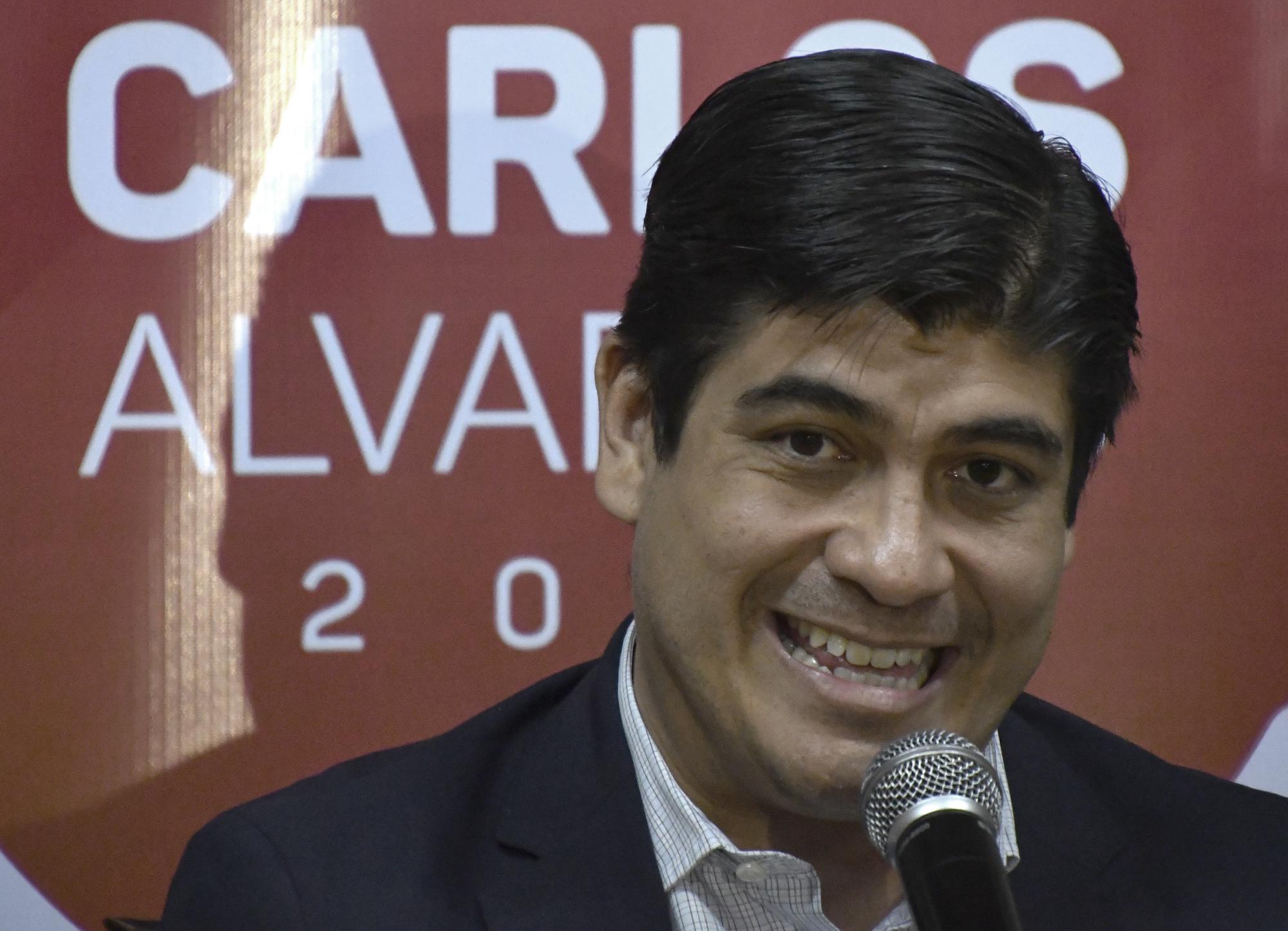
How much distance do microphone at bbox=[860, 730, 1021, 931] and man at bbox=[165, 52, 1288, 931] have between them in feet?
1.08

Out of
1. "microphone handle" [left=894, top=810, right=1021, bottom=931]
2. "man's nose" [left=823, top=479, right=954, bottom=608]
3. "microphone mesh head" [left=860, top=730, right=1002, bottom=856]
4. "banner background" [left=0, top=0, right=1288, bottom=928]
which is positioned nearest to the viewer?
"microphone handle" [left=894, top=810, right=1021, bottom=931]

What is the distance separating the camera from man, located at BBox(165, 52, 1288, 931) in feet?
4.20

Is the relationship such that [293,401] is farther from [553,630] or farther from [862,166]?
[862,166]

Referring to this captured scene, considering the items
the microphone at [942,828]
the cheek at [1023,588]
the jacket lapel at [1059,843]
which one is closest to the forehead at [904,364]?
the cheek at [1023,588]

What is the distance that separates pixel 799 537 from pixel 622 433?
0.91 ft

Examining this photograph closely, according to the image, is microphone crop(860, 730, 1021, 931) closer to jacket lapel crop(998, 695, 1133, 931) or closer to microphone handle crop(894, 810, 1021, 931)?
microphone handle crop(894, 810, 1021, 931)

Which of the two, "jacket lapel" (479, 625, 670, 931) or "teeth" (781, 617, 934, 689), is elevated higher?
"teeth" (781, 617, 934, 689)

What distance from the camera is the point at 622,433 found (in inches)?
59.7

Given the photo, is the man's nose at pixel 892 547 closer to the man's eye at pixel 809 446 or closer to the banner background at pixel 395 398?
the man's eye at pixel 809 446

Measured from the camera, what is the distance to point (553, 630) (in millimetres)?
1819

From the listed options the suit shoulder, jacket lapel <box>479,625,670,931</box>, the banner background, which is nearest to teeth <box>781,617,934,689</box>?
jacket lapel <box>479,625,670,931</box>

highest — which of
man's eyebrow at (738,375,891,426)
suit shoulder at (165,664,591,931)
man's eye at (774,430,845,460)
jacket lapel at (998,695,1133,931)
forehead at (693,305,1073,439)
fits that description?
forehead at (693,305,1073,439)

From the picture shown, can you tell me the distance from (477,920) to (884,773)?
61 centimetres

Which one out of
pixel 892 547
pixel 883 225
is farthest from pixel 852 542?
pixel 883 225
